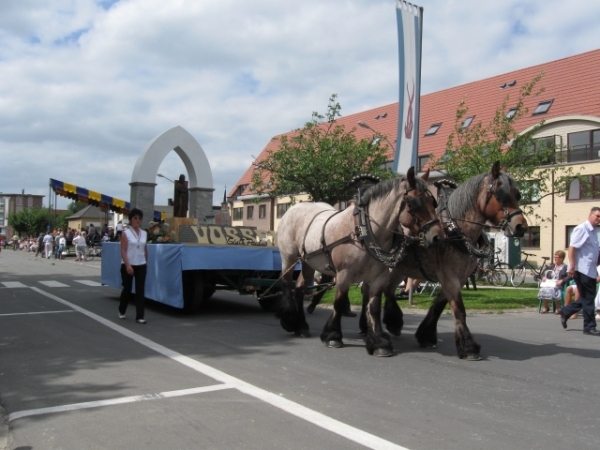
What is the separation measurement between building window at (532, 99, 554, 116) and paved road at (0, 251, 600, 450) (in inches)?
1186

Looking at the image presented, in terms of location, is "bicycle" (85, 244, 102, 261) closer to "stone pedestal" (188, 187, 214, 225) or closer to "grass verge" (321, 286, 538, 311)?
"stone pedestal" (188, 187, 214, 225)

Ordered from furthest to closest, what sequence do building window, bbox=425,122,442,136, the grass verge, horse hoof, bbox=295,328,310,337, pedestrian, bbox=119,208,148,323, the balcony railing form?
building window, bbox=425,122,442,136 < the balcony railing < the grass verge < pedestrian, bbox=119,208,148,323 < horse hoof, bbox=295,328,310,337

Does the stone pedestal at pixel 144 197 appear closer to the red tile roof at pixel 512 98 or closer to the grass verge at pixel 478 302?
the grass verge at pixel 478 302

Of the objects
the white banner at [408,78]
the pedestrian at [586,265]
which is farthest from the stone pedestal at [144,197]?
the pedestrian at [586,265]

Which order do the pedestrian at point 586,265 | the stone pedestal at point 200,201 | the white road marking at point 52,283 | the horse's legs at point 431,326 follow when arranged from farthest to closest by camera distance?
the stone pedestal at point 200,201
the white road marking at point 52,283
the pedestrian at point 586,265
the horse's legs at point 431,326

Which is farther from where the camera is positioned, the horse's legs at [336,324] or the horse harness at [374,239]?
the horse's legs at [336,324]

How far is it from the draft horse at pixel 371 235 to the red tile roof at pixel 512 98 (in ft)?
86.4

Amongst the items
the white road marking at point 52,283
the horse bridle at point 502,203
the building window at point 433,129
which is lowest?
the white road marking at point 52,283

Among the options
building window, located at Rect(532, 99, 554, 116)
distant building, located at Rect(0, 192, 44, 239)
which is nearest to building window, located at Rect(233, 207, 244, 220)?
building window, located at Rect(532, 99, 554, 116)

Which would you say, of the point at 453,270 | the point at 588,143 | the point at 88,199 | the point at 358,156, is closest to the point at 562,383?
the point at 453,270

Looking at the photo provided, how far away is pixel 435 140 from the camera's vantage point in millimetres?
41531

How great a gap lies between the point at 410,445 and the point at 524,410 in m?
1.32

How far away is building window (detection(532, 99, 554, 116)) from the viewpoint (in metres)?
36.1

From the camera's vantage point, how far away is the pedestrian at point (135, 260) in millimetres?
9281
